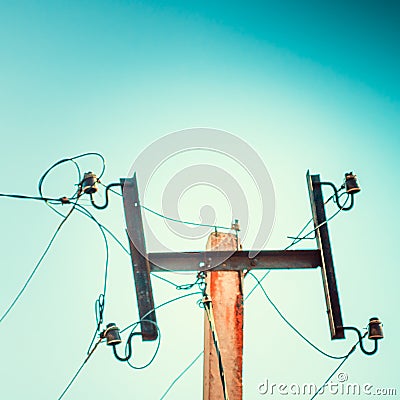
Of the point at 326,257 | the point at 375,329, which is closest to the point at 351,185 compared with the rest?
the point at 326,257

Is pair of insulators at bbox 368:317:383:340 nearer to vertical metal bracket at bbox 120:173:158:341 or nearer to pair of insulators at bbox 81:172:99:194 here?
vertical metal bracket at bbox 120:173:158:341

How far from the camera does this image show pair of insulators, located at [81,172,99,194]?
6.29 meters

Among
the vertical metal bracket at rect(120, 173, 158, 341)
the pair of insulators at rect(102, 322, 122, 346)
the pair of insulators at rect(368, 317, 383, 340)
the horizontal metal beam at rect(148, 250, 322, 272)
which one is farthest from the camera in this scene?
the horizontal metal beam at rect(148, 250, 322, 272)

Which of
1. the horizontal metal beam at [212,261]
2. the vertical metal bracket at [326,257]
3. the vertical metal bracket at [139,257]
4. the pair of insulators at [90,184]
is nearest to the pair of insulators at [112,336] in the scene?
the vertical metal bracket at [139,257]

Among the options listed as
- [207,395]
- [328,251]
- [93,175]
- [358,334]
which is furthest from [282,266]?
[93,175]

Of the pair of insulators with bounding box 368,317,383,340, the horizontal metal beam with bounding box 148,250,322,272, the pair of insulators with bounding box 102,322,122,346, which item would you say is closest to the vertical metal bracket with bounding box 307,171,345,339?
the pair of insulators with bounding box 368,317,383,340

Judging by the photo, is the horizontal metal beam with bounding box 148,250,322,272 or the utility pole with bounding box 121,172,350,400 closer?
the utility pole with bounding box 121,172,350,400

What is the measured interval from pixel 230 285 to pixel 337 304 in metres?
0.94

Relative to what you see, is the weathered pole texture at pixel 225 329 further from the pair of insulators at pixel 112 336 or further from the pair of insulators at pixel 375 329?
the pair of insulators at pixel 375 329

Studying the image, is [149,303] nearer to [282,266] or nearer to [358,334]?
[282,266]

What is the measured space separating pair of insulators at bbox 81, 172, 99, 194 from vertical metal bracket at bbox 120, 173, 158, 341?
0.31 meters

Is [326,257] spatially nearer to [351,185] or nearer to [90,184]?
[351,185]

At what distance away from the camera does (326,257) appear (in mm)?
6555

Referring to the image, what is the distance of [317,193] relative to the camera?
6.91 m
